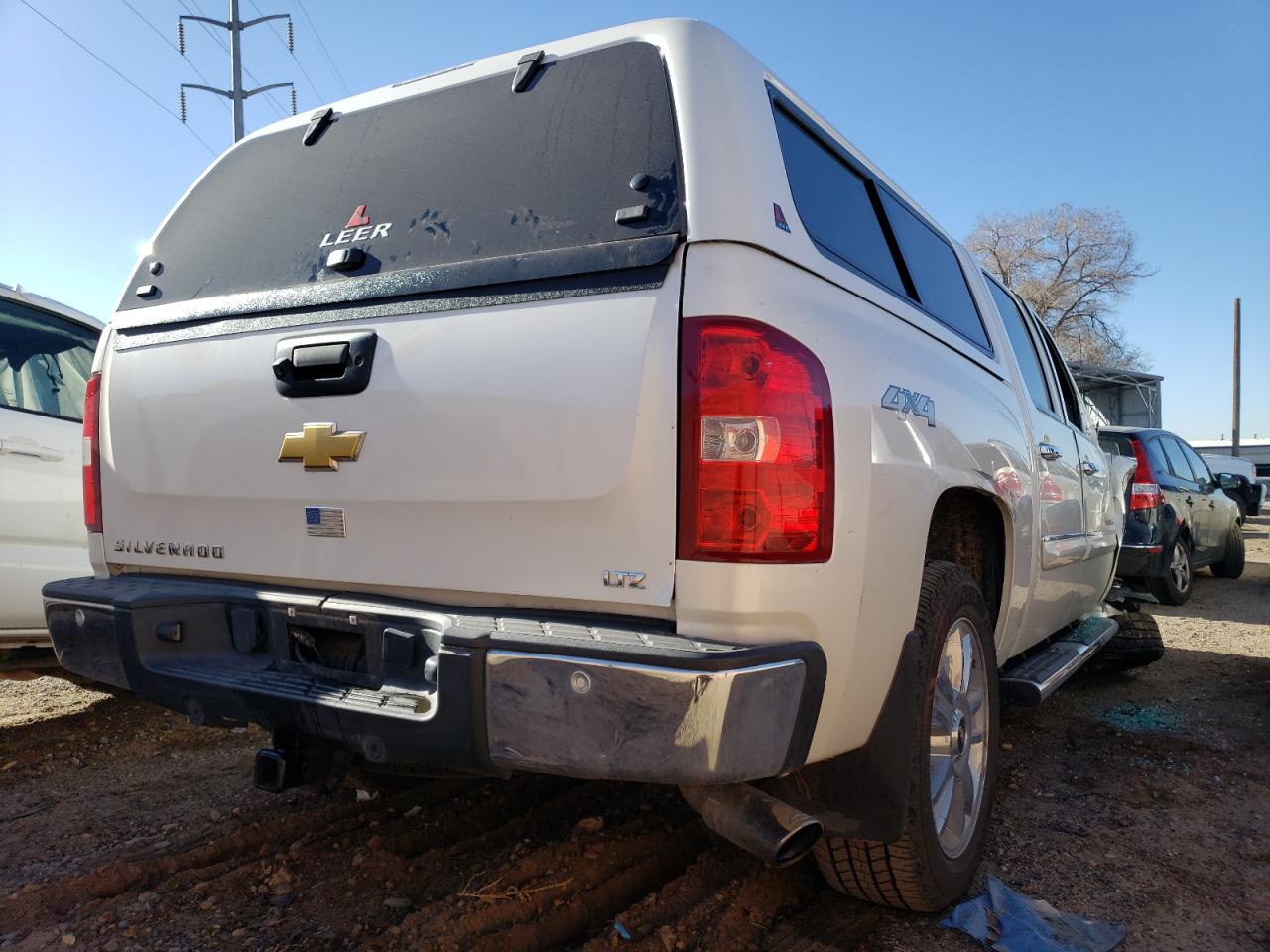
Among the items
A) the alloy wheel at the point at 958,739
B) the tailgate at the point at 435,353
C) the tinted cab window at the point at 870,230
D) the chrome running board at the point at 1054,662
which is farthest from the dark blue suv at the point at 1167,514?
the tailgate at the point at 435,353

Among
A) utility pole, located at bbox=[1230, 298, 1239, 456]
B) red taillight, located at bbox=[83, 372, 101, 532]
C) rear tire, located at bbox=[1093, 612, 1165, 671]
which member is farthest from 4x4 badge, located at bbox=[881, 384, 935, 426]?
utility pole, located at bbox=[1230, 298, 1239, 456]

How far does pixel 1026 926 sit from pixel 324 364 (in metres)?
2.27

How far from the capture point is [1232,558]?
10.4 metres

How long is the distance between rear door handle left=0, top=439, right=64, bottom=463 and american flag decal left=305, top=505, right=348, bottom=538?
2.05 m

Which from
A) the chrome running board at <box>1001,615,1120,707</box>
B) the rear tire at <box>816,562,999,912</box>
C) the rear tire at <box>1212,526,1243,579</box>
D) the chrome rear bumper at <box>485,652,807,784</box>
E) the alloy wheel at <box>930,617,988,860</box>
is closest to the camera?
the chrome rear bumper at <box>485,652,807,784</box>

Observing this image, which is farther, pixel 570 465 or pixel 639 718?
pixel 570 465

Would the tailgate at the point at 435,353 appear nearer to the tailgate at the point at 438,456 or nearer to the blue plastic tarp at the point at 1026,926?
the tailgate at the point at 438,456

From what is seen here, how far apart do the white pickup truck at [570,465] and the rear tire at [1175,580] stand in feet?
20.9

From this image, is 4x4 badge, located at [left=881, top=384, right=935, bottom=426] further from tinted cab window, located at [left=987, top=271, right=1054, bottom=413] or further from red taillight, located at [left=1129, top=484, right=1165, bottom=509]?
red taillight, located at [left=1129, top=484, right=1165, bottom=509]

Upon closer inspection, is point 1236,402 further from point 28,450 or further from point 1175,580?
point 28,450

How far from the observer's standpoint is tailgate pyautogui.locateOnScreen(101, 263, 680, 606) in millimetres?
1868

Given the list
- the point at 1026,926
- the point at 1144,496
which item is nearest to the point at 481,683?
the point at 1026,926

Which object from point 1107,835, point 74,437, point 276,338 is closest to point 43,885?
point 276,338

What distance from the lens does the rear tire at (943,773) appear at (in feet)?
7.49
